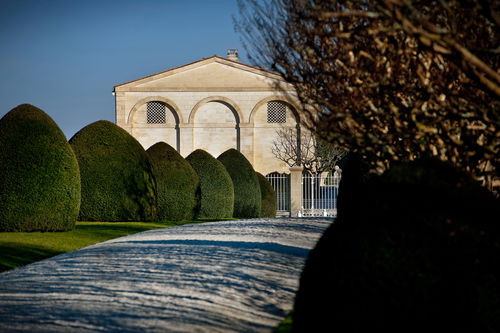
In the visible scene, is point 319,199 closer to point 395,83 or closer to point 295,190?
point 295,190

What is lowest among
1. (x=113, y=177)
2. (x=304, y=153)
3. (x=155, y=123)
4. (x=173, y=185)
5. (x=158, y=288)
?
(x=158, y=288)

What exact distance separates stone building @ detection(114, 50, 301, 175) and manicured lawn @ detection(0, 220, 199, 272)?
26292 mm

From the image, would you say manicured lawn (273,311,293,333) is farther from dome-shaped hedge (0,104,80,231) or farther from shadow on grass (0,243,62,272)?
dome-shaped hedge (0,104,80,231)

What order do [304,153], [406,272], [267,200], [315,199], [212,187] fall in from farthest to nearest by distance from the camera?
[304,153]
[315,199]
[267,200]
[212,187]
[406,272]

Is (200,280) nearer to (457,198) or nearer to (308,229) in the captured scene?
(457,198)

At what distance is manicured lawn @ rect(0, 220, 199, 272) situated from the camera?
1120 centimetres

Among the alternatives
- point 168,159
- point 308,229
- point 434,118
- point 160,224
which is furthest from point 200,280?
point 168,159

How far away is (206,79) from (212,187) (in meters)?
21.3

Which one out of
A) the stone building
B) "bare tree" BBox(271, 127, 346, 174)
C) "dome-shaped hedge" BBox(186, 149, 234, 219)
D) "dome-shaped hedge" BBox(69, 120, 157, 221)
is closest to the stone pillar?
"dome-shaped hedge" BBox(186, 149, 234, 219)

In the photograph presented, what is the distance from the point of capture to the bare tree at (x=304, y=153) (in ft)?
128

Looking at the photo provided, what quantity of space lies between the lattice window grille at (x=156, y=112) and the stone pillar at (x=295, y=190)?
19.4 metres

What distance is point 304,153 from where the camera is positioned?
41656 mm

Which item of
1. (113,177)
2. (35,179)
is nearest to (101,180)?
(113,177)

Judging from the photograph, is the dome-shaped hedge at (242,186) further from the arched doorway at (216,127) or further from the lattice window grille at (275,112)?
the lattice window grille at (275,112)
